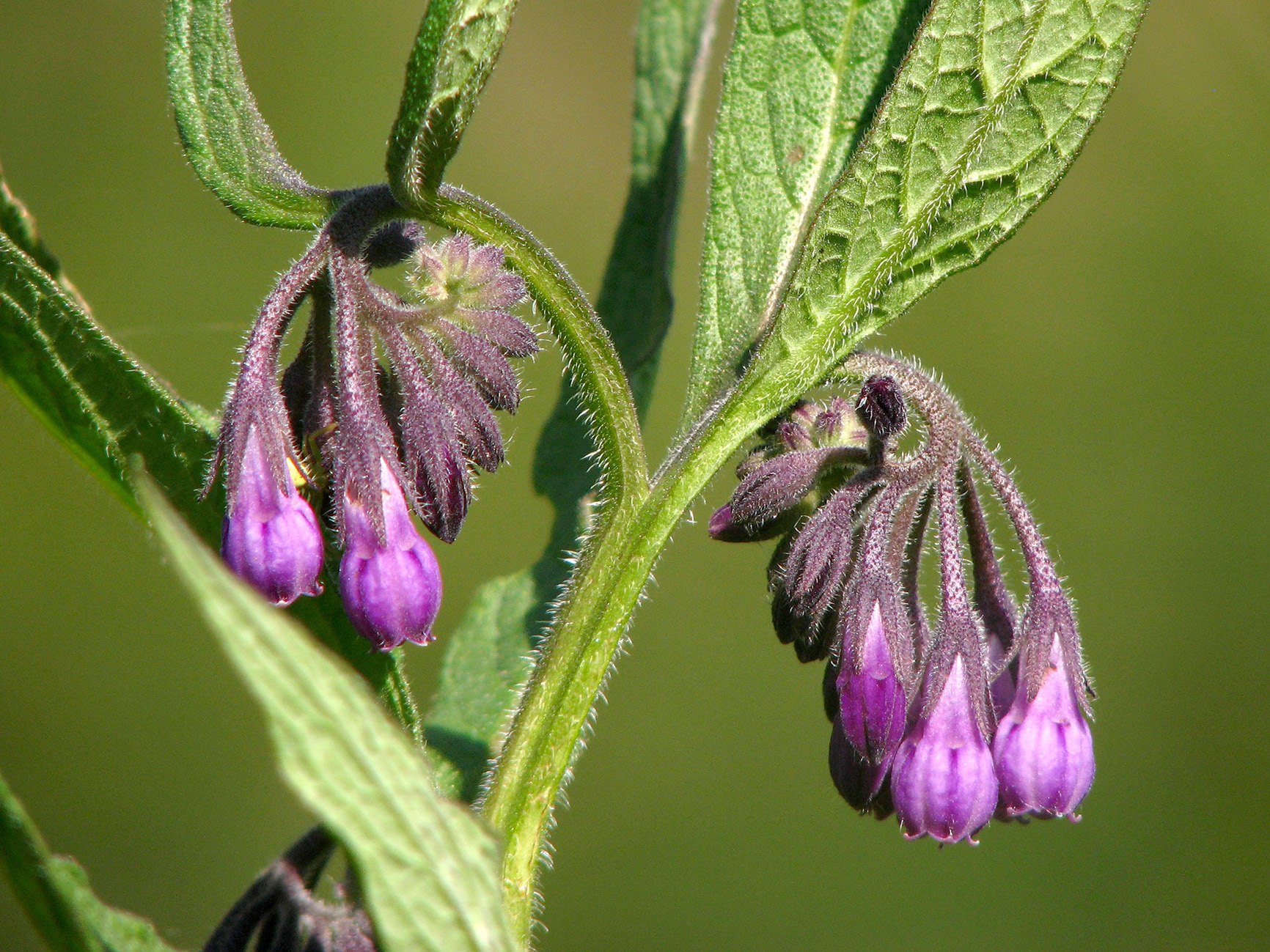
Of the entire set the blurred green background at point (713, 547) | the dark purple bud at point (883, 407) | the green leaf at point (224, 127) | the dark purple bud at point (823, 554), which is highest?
the green leaf at point (224, 127)

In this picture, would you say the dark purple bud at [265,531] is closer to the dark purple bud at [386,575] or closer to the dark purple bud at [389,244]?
the dark purple bud at [386,575]

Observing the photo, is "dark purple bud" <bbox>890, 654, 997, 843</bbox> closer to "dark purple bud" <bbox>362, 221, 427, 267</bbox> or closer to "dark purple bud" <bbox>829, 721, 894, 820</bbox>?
"dark purple bud" <bbox>829, 721, 894, 820</bbox>

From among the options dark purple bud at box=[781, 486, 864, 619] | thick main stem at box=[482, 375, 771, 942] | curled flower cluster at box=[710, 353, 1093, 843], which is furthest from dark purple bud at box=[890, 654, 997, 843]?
thick main stem at box=[482, 375, 771, 942]

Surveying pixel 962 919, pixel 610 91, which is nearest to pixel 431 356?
pixel 962 919

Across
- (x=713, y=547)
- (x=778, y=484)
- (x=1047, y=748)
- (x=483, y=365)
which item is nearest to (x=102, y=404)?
(x=483, y=365)

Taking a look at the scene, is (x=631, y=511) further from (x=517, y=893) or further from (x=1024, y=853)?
(x=1024, y=853)

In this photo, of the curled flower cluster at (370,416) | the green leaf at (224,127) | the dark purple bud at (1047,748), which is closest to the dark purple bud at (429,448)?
the curled flower cluster at (370,416)

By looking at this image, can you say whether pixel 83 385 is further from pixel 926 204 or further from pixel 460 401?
pixel 926 204
